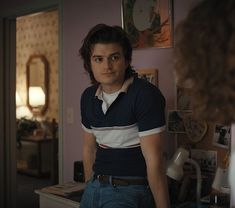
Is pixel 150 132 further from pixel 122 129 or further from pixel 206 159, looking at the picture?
pixel 206 159

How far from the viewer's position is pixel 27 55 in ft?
19.1

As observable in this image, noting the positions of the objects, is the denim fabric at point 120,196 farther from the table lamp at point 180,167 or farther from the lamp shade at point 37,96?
the lamp shade at point 37,96

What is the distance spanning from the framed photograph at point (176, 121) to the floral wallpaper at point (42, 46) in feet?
11.3

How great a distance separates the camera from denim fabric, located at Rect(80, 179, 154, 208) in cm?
147

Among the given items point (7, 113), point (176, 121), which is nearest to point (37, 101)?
point (7, 113)

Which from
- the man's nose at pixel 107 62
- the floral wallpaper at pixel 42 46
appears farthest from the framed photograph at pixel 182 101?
the floral wallpaper at pixel 42 46

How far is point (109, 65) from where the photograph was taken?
60.7 inches

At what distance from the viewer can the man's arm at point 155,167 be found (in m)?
1.43

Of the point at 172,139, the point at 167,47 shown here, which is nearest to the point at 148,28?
the point at 167,47

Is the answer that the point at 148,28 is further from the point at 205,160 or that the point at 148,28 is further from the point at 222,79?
the point at 222,79

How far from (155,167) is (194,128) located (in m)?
0.64

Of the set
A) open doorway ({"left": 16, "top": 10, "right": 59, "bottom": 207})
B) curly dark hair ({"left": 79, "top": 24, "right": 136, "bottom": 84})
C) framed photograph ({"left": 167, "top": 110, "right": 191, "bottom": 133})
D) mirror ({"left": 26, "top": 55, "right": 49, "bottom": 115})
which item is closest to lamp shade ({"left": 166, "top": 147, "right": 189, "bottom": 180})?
framed photograph ({"left": 167, "top": 110, "right": 191, "bottom": 133})

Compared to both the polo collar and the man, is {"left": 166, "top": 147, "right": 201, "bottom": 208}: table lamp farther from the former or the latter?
the polo collar

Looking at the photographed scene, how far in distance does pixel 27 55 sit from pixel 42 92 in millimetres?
719
